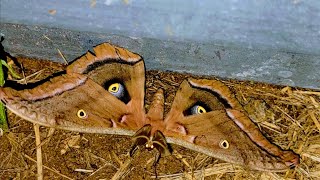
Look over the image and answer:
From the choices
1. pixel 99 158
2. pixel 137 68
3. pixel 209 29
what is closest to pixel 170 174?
pixel 99 158

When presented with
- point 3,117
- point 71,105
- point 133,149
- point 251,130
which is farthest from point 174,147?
point 3,117

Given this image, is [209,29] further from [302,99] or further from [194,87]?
[302,99]

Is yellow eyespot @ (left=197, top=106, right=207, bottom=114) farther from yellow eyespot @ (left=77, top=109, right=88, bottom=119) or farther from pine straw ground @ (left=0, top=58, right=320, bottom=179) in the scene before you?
yellow eyespot @ (left=77, top=109, right=88, bottom=119)

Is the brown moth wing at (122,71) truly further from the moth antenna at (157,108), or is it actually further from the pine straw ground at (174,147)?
the pine straw ground at (174,147)

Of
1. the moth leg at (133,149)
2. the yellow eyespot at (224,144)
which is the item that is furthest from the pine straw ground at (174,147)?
the yellow eyespot at (224,144)

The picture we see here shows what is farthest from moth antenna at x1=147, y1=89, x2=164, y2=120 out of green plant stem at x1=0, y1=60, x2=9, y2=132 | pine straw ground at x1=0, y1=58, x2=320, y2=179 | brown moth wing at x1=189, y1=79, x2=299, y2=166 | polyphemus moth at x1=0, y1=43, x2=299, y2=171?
green plant stem at x1=0, y1=60, x2=9, y2=132

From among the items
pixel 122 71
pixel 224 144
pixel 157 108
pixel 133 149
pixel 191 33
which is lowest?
pixel 133 149

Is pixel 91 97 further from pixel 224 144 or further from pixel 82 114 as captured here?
pixel 224 144
